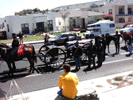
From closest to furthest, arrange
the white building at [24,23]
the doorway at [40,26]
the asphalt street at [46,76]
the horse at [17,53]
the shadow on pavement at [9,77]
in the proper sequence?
the asphalt street at [46,76], the shadow on pavement at [9,77], the horse at [17,53], the white building at [24,23], the doorway at [40,26]

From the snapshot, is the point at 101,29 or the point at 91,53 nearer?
the point at 91,53

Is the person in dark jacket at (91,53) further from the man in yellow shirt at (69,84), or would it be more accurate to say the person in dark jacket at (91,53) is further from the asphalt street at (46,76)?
the man in yellow shirt at (69,84)

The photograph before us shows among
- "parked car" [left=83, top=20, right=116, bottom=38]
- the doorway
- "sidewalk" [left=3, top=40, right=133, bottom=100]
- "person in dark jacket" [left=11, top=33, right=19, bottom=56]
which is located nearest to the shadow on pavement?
"person in dark jacket" [left=11, top=33, right=19, bottom=56]

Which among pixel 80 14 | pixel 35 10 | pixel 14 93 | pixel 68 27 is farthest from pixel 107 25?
pixel 35 10

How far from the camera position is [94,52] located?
11461 millimetres

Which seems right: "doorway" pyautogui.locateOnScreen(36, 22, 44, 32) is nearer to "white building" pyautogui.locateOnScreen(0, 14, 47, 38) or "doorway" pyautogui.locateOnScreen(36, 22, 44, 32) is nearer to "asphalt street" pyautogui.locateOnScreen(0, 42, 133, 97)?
"white building" pyautogui.locateOnScreen(0, 14, 47, 38)

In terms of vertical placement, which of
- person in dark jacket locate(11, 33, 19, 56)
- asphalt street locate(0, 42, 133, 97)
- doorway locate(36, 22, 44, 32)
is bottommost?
asphalt street locate(0, 42, 133, 97)

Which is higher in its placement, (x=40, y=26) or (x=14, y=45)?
(x=40, y=26)

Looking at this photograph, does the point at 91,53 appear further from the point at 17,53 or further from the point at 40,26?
the point at 40,26

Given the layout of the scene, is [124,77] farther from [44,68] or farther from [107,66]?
[44,68]

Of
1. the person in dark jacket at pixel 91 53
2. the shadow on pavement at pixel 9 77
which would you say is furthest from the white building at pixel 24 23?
the person in dark jacket at pixel 91 53

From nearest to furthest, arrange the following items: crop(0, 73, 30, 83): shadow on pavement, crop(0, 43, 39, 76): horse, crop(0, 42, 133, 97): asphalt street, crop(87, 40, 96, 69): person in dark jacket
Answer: crop(0, 42, 133, 97): asphalt street
crop(0, 73, 30, 83): shadow on pavement
crop(0, 43, 39, 76): horse
crop(87, 40, 96, 69): person in dark jacket

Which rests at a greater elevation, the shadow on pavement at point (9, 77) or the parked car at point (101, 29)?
the parked car at point (101, 29)

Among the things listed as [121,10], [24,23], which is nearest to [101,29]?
[24,23]
